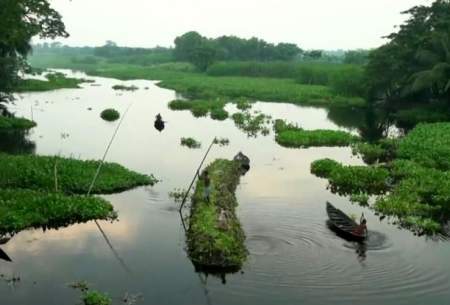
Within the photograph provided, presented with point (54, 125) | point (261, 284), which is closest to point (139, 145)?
point (54, 125)

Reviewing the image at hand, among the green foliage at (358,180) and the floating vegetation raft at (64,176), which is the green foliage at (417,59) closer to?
the green foliage at (358,180)

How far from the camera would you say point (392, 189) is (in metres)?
28.5

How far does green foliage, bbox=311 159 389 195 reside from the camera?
2895 cm

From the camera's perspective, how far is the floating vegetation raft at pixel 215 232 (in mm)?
18047

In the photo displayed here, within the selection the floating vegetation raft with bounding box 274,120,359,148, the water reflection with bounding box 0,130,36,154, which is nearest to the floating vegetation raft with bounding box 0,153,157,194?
the water reflection with bounding box 0,130,36,154

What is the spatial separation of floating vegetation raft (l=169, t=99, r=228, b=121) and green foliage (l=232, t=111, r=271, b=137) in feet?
7.06

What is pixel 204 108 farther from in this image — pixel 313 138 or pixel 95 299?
pixel 95 299

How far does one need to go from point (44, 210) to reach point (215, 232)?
313 inches

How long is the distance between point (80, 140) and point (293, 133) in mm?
17608

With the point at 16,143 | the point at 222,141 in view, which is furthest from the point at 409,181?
the point at 16,143

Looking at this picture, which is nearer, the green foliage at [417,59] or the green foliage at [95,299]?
the green foliage at [95,299]

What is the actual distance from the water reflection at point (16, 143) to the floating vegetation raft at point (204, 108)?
815 inches

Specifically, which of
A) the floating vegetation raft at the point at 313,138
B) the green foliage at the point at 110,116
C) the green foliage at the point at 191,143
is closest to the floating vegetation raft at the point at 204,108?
the green foliage at the point at 110,116

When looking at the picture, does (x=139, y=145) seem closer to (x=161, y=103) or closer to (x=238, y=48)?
(x=161, y=103)
